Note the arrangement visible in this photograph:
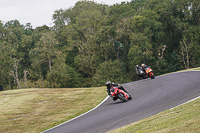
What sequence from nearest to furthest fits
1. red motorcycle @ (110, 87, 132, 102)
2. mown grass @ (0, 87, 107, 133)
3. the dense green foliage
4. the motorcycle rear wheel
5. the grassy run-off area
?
1. the grassy run-off area
2. mown grass @ (0, 87, 107, 133)
3. red motorcycle @ (110, 87, 132, 102)
4. the motorcycle rear wheel
5. the dense green foliage

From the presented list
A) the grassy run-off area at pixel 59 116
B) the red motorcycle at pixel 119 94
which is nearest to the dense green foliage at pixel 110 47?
the grassy run-off area at pixel 59 116

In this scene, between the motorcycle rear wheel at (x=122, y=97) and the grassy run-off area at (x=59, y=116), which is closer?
the grassy run-off area at (x=59, y=116)

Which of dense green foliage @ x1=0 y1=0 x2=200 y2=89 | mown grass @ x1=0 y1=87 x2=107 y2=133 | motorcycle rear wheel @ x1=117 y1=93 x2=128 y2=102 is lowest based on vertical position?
mown grass @ x1=0 y1=87 x2=107 y2=133

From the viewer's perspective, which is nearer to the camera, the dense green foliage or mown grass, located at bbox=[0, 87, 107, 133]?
mown grass, located at bbox=[0, 87, 107, 133]

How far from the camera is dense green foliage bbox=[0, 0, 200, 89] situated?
56188mm

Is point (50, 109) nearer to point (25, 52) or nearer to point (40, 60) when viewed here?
point (40, 60)

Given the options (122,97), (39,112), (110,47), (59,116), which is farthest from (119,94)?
(110,47)

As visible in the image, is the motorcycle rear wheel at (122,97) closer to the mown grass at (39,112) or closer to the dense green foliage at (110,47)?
the mown grass at (39,112)

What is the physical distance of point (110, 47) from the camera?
6400 centimetres

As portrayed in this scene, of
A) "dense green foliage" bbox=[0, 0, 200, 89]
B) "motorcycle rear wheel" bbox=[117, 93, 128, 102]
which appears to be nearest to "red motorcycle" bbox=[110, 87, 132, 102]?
"motorcycle rear wheel" bbox=[117, 93, 128, 102]

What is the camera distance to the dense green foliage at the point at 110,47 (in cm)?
5619

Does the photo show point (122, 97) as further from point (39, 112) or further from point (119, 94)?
point (39, 112)

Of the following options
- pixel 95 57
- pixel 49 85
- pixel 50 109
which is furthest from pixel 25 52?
pixel 50 109

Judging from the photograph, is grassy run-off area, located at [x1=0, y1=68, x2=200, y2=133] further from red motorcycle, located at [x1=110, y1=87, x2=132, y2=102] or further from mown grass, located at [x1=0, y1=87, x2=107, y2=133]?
red motorcycle, located at [x1=110, y1=87, x2=132, y2=102]
